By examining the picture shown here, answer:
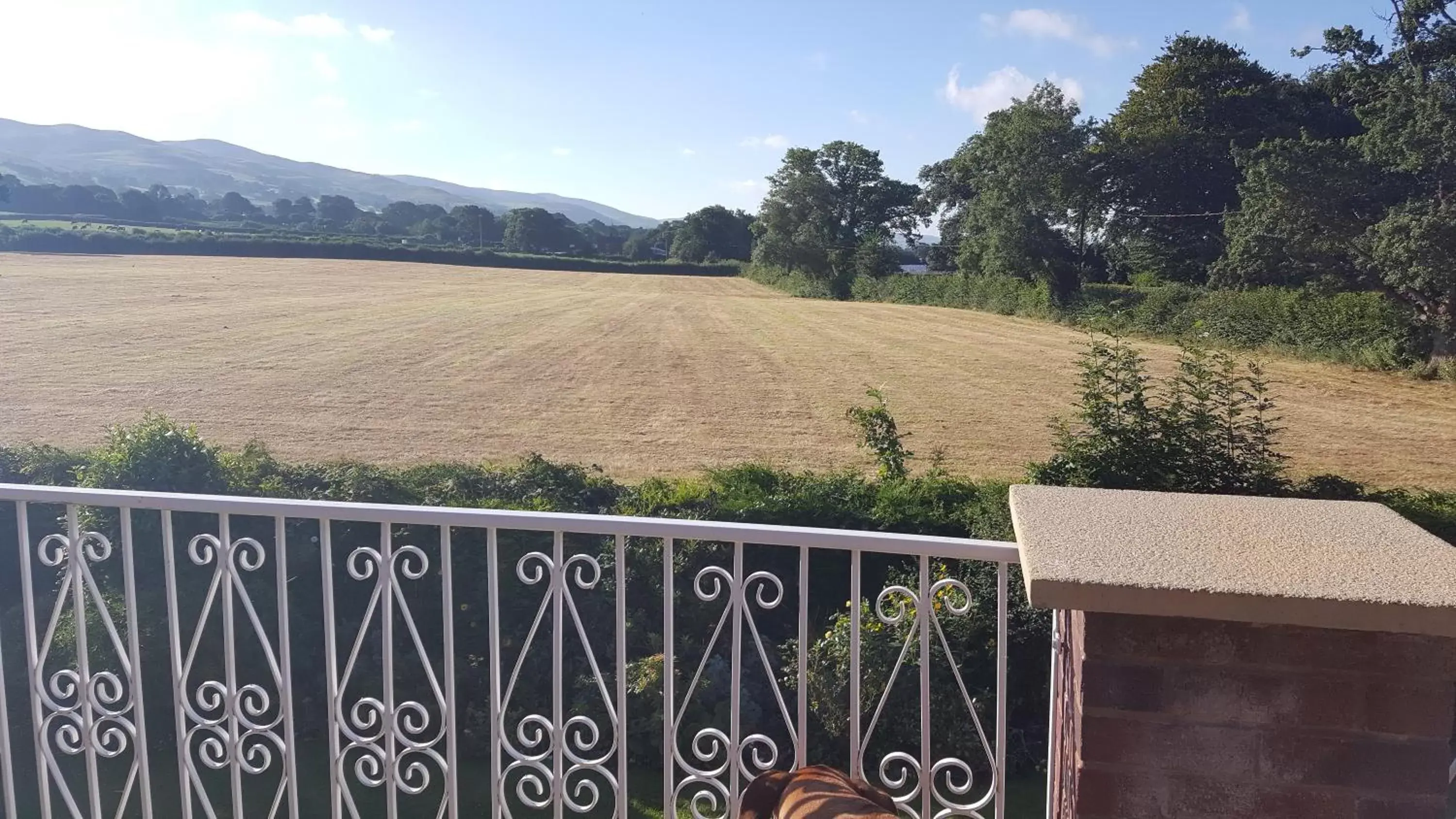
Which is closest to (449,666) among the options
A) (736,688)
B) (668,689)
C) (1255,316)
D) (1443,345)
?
(668,689)

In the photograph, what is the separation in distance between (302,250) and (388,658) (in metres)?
62.5

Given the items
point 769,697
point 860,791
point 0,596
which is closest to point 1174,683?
point 860,791

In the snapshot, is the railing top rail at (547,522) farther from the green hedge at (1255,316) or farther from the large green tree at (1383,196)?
the large green tree at (1383,196)

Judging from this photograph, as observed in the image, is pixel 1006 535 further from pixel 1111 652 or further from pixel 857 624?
pixel 1111 652

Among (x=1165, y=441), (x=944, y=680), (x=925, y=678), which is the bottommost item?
(x=944, y=680)

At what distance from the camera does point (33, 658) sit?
2.37 meters

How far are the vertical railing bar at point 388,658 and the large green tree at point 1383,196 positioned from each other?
2459 cm

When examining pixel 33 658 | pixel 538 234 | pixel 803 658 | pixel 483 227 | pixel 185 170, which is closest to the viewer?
pixel 803 658

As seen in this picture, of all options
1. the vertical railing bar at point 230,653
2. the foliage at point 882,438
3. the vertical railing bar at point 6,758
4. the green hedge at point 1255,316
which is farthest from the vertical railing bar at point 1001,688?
the green hedge at point 1255,316

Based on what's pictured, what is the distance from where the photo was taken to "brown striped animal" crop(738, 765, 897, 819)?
1.61 metres

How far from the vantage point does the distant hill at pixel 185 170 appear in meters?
83.6

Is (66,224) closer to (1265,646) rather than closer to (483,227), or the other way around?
(483,227)

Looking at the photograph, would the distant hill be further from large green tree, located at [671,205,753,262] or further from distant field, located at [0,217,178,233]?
large green tree, located at [671,205,753,262]

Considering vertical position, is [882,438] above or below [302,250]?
below
